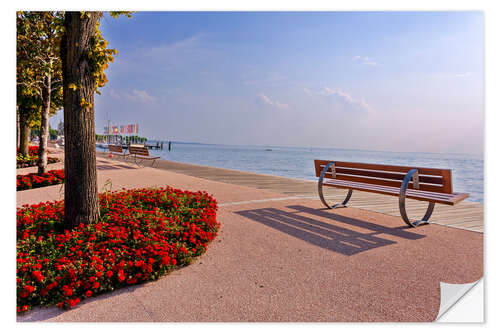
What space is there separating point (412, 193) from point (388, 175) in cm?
54

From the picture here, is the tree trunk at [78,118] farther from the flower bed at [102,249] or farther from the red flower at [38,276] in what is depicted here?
the red flower at [38,276]

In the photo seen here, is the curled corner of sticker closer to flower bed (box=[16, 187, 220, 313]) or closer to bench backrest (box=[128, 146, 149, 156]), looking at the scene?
flower bed (box=[16, 187, 220, 313])

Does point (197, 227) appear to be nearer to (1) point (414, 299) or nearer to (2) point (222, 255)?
(2) point (222, 255)

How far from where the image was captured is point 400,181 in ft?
16.6

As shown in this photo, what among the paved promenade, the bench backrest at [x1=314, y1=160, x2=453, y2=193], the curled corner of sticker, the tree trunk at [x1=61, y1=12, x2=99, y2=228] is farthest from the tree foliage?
the curled corner of sticker

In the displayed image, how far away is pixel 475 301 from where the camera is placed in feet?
9.99

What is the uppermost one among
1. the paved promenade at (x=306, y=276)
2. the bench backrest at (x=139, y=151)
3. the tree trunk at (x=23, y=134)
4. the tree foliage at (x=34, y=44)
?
the tree foliage at (x=34, y=44)

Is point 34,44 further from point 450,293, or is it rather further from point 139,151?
point 450,293

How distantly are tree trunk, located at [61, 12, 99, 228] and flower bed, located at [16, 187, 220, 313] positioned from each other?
329 mm

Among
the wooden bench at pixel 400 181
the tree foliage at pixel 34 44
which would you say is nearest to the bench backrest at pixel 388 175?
the wooden bench at pixel 400 181

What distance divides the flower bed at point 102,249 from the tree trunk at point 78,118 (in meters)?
0.33

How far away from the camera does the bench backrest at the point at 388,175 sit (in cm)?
462
